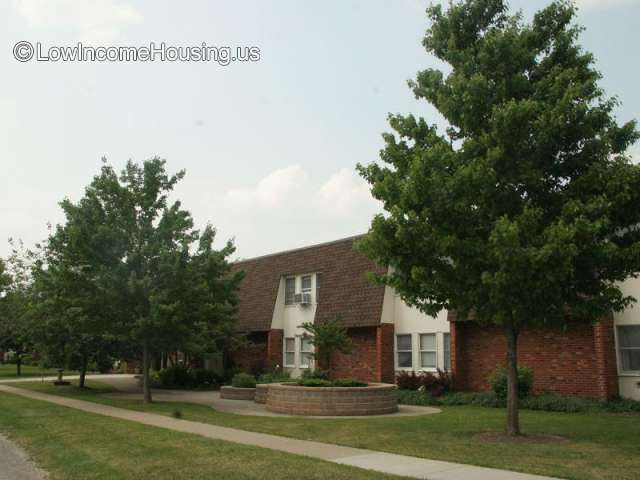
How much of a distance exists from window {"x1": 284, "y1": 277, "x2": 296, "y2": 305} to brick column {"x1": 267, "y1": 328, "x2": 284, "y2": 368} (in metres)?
1.49

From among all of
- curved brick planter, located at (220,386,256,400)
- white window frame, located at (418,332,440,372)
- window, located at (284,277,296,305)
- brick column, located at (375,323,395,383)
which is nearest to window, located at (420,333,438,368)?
white window frame, located at (418,332,440,372)

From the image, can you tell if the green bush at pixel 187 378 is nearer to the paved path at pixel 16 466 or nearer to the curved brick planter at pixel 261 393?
the curved brick planter at pixel 261 393

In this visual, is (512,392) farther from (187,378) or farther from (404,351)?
(187,378)

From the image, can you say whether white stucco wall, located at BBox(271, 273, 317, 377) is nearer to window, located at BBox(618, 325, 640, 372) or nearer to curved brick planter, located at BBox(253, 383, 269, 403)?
curved brick planter, located at BBox(253, 383, 269, 403)

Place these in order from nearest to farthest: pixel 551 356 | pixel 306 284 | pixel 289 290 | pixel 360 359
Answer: pixel 551 356 → pixel 360 359 → pixel 306 284 → pixel 289 290

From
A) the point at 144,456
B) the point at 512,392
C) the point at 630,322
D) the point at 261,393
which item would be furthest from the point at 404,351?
the point at 144,456

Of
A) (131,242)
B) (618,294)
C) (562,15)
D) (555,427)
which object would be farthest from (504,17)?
(131,242)

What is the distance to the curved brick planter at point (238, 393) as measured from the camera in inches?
954

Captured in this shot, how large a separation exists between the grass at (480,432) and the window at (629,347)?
2.72 meters

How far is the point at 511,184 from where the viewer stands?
13.0 metres

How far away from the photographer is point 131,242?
21406mm

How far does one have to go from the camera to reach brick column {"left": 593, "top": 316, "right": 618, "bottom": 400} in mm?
19359

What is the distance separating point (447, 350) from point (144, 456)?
16.2 meters

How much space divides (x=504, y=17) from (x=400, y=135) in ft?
11.2
